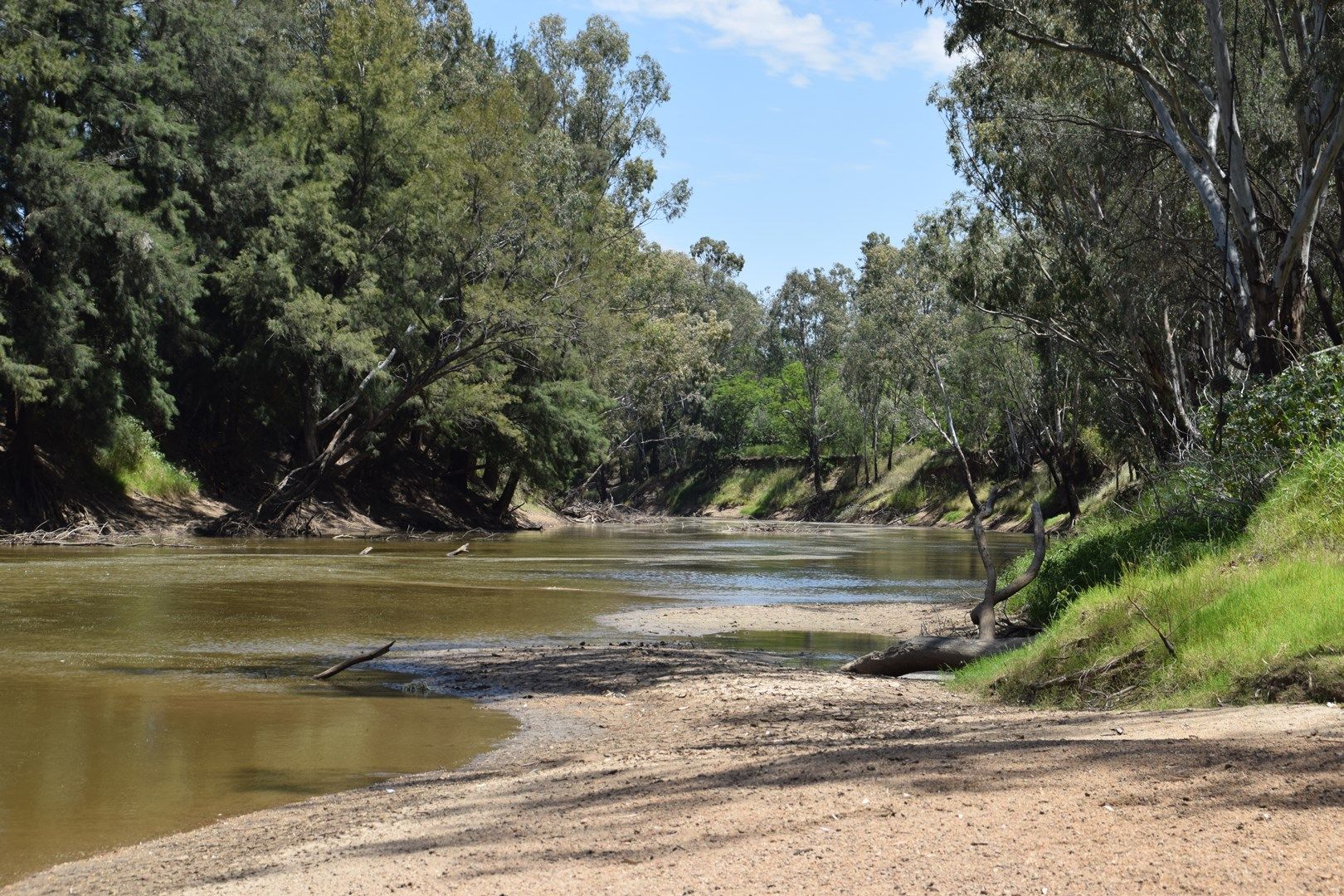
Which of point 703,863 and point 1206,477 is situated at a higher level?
point 1206,477

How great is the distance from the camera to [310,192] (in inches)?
1586

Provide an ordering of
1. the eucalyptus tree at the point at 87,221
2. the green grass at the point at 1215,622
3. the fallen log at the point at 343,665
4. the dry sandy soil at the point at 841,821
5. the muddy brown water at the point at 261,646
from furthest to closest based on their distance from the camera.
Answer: the eucalyptus tree at the point at 87,221 → the fallen log at the point at 343,665 → the green grass at the point at 1215,622 → the muddy brown water at the point at 261,646 → the dry sandy soil at the point at 841,821

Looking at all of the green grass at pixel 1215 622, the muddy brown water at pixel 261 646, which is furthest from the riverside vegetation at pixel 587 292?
the muddy brown water at pixel 261 646

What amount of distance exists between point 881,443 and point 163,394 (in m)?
53.4

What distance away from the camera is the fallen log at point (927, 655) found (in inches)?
531

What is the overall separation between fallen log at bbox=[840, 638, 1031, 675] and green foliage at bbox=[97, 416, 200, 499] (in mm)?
29284

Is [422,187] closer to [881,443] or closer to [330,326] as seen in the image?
[330,326]

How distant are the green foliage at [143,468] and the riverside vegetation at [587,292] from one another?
12 cm

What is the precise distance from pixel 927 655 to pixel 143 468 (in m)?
33.2

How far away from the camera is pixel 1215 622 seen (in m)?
10.2

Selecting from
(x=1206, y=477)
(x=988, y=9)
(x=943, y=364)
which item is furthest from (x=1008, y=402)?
(x=1206, y=477)

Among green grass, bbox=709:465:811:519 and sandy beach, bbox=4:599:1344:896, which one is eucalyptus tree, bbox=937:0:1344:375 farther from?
green grass, bbox=709:465:811:519

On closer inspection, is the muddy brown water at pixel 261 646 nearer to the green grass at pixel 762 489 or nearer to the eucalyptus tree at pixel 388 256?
the eucalyptus tree at pixel 388 256

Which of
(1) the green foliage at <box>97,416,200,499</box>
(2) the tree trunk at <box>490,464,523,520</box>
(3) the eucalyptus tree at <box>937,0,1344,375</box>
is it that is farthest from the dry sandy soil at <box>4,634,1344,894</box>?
(2) the tree trunk at <box>490,464,523,520</box>
